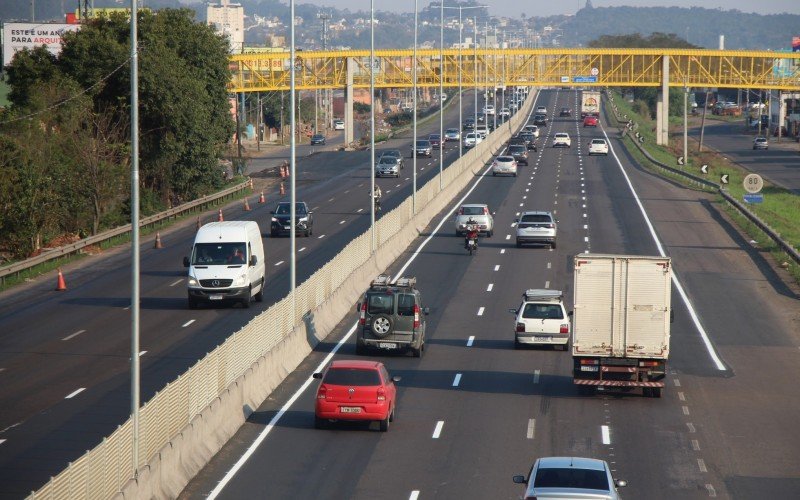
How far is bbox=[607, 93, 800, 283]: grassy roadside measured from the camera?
2314 inches

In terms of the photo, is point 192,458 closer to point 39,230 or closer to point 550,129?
point 39,230

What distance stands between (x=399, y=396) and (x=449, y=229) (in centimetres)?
3550

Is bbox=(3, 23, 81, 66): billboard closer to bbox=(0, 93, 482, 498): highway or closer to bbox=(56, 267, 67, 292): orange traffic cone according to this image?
bbox=(0, 93, 482, 498): highway

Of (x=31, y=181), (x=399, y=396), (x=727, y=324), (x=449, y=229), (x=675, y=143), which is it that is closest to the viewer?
(x=399, y=396)

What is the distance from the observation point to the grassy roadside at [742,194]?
58.8 m

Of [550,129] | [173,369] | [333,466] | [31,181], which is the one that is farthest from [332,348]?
[550,129]

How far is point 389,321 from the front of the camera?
110 feet

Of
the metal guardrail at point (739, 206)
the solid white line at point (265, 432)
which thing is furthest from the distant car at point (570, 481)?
the metal guardrail at point (739, 206)

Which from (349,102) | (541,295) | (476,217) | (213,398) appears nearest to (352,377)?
(213,398)

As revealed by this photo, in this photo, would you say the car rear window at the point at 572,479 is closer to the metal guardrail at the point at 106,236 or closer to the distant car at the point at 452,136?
the metal guardrail at the point at 106,236

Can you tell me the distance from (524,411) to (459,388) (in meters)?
2.83

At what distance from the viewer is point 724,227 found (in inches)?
2549

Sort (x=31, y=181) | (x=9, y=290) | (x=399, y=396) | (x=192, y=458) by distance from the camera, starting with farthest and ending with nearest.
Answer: (x=31, y=181) → (x=9, y=290) → (x=399, y=396) → (x=192, y=458)

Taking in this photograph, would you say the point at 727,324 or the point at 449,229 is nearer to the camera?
the point at 727,324
